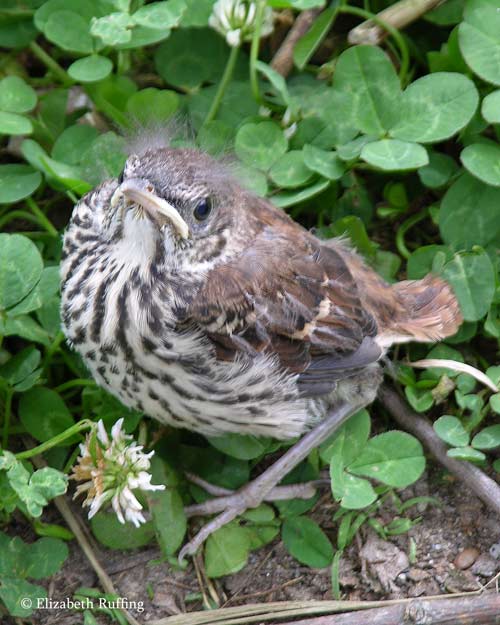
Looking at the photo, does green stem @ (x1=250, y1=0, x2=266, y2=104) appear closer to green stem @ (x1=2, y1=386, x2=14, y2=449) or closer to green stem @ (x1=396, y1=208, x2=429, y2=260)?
green stem @ (x1=396, y1=208, x2=429, y2=260)

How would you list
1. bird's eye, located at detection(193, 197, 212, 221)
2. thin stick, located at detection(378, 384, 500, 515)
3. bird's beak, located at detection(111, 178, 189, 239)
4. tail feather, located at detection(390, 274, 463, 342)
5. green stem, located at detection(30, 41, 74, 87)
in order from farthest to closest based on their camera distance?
1. green stem, located at detection(30, 41, 74, 87)
2. tail feather, located at detection(390, 274, 463, 342)
3. thin stick, located at detection(378, 384, 500, 515)
4. bird's eye, located at detection(193, 197, 212, 221)
5. bird's beak, located at detection(111, 178, 189, 239)

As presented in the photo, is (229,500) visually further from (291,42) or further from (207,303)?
(291,42)

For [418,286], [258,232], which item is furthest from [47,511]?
[418,286]

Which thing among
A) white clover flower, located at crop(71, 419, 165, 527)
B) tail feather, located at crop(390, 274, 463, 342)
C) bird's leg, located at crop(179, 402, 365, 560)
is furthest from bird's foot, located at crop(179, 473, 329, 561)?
white clover flower, located at crop(71, 419, 165, 527)

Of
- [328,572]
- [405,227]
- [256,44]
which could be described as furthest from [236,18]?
[328,572]

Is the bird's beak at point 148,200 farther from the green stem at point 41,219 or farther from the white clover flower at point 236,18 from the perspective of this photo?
the white clover flower at point 236,18

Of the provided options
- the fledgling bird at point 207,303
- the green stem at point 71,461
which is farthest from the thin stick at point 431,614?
the green stem at point 71,461

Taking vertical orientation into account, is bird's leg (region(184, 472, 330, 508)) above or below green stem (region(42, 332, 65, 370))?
below
